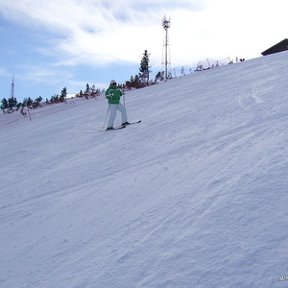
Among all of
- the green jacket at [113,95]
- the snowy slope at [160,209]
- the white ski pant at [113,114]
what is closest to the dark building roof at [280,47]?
the green jacket at [113,95]

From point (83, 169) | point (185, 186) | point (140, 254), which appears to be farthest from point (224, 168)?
point (83, 169)

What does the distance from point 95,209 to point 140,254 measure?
195 centimetres

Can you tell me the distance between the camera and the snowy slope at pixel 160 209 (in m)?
4.02

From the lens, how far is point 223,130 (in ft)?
30.6

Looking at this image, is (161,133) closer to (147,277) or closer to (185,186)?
(185,186)

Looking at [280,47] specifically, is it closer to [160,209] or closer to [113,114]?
[113,114]

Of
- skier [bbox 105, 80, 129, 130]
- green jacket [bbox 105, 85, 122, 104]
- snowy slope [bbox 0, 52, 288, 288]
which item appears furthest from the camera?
green jacket [bbox 105, 85, 122, 104]

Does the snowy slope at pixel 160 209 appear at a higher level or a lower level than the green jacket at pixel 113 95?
lower

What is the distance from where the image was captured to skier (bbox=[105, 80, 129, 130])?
14180mm

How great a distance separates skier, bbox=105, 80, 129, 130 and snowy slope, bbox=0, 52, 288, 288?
104 inches

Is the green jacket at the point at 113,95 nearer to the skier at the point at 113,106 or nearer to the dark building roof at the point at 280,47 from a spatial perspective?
the skier at the point at 113,106

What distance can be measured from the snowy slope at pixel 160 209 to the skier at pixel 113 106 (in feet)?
8.65

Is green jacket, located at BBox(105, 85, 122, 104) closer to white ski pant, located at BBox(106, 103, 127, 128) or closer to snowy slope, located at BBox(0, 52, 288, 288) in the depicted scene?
white ski pant, located at BBox(106, 103, 127, 128)

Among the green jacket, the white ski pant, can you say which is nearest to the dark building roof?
the green jacket
